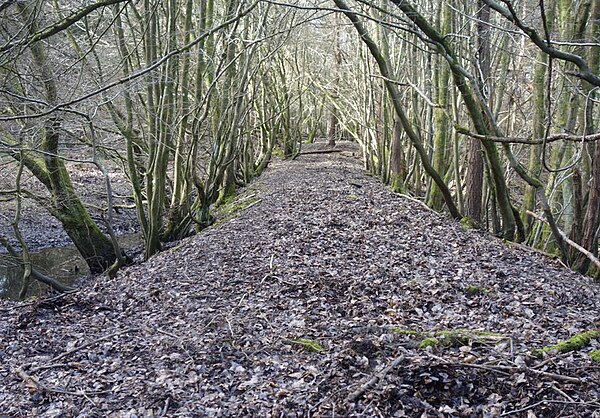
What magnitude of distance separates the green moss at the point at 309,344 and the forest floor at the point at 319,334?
2 cm

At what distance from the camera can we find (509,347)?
418 cm

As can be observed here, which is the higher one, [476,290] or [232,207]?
[232,207]

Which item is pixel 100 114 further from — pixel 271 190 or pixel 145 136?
pixel 271 190

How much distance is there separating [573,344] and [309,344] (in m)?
2.05

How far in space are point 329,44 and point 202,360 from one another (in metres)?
19.7

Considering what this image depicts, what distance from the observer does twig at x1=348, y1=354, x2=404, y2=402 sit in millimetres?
3756

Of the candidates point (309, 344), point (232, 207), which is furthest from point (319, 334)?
point (232, 207)

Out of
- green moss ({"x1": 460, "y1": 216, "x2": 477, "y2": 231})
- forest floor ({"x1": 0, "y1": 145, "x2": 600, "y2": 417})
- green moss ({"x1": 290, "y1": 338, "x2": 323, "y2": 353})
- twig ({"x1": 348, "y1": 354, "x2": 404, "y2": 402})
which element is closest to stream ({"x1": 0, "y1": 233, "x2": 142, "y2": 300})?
forest floor ({"x1": 0, "y1": 145, "x2": 600, "y2": 417})

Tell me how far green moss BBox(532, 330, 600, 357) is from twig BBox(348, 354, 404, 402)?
991mm

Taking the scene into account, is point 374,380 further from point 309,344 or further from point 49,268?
point 49,268

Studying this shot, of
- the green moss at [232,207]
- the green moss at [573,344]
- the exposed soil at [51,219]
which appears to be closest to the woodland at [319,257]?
the green moss at [573,344]

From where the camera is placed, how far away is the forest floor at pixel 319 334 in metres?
3.76

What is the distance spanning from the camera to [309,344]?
478 centimetres

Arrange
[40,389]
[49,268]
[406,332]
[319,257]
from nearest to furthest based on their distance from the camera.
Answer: [40,389]
[406,332]
[319,257]
[49,268]
